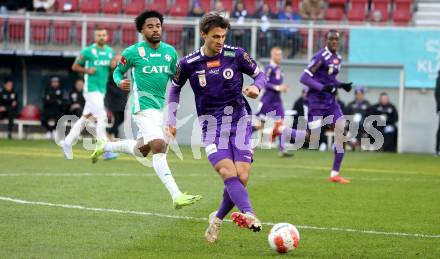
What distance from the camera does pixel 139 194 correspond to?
13523 millimetres

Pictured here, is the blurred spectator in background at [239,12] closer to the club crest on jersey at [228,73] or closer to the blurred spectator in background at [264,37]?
the blurred spectator in background at [264,37]

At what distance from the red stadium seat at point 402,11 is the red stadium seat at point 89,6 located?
337 inches

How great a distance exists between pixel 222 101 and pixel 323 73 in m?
7.66

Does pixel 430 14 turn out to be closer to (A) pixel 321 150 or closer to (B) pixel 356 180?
(A) pixel 321 150

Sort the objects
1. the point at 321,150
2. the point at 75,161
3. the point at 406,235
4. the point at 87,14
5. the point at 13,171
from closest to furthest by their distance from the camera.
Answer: the point at 406,235 → the point at 13,171 → the point at 75,161 → the point at 321,150 → the point at 87,14

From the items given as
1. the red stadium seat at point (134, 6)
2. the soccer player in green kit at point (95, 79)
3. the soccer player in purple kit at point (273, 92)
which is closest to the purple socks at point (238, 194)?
the soccer player in green kit at point (95, 79)

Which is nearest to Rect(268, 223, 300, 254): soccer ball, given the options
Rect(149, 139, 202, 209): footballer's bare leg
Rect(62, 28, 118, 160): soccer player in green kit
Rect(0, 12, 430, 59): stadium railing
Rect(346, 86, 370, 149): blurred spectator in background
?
Rect(149, 139, 202, 209): footballer's bare leg

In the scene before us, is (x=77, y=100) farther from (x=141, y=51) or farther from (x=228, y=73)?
(x=228, y=73)

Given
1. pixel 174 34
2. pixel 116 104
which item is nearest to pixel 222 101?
pixel 116 104

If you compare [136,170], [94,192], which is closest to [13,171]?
[136,170]

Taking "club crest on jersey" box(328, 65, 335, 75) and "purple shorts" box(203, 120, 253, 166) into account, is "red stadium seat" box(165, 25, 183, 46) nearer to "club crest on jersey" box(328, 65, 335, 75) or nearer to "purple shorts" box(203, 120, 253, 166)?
"club crest on jersey" box(328, 65, 335, 75)

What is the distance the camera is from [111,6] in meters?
28.8

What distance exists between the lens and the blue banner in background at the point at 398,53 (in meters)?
25.1

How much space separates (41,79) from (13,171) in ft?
40.4
